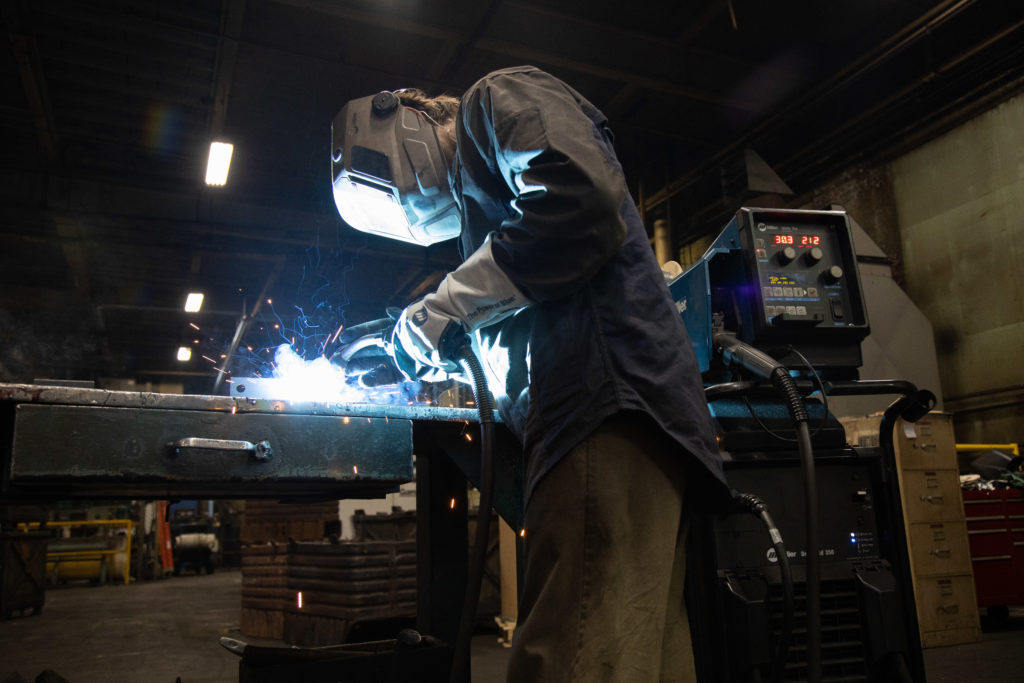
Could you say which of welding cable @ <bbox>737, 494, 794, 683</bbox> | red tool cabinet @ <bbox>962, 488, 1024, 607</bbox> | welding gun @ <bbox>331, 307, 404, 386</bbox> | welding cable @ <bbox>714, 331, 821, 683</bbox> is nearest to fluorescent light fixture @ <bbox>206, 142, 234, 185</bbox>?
welding gun @ <bbox>331, 307, 404, 386</bbox>

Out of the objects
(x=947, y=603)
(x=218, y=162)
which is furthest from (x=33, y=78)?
(x=947, y=603)

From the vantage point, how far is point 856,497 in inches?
62.2

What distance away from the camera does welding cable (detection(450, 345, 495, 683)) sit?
119 centimetres

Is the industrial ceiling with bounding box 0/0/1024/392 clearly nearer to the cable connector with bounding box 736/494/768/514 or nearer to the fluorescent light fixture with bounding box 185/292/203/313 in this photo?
the fluorescent light fixture with bounding box 185/292/203/313

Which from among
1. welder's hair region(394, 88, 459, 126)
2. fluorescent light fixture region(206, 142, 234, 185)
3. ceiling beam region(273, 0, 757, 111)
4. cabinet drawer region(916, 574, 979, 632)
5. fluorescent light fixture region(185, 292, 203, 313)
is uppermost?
ceiling beam region(273, 0, 757, 111)

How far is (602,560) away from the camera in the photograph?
1.00m

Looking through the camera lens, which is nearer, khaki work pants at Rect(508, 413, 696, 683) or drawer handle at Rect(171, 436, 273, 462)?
khaki work pants at Rect(508, 413, 696, 683)

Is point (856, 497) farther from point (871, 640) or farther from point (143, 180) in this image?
point (143, 180)

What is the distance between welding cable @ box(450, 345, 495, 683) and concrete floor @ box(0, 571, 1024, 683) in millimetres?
1553

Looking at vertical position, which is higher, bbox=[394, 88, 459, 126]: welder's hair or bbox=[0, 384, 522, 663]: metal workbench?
bbox=[394, 88, 459, 126]: welder's hair

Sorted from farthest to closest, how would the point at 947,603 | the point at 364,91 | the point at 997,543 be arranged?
the point at 364,91
the point at 997,543
the point at 947,603

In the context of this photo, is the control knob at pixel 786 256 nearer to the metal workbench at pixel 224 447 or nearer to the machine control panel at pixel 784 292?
the machine control panel at pixel 784 292

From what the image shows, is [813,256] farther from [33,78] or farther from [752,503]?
[33,78]

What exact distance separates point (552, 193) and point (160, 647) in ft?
14.3
